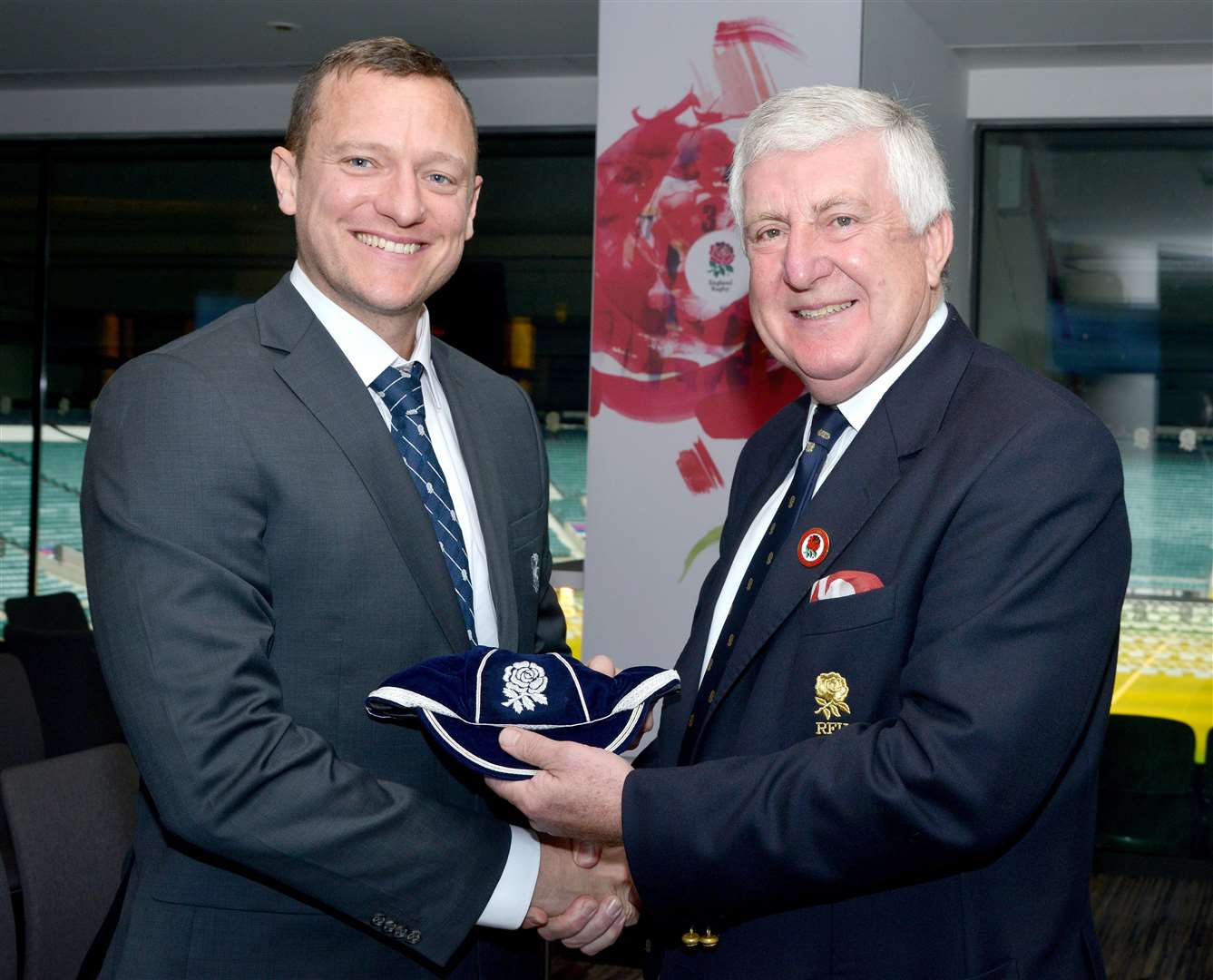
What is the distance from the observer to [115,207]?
7.18 m

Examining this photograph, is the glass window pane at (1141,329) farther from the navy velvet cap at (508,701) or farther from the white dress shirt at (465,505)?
the navy velvet cap at (508,701)

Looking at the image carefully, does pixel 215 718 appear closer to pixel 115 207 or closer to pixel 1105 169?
pixel 1105 169

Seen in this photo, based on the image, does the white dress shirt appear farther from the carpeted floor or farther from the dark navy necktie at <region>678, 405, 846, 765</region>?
the carpeted floor

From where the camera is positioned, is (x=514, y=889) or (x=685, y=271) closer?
(x=514, y=889)

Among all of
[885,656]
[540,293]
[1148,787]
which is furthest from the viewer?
[540,293]

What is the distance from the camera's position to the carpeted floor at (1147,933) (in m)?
4.60

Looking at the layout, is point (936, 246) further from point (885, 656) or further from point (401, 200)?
point (401, 200)

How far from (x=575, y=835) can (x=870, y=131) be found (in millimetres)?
991

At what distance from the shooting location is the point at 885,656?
1675 mm

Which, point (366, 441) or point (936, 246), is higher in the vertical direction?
point (936, 246)

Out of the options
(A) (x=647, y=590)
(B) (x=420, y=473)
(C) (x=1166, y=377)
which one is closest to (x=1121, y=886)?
(C) (x=1166, y=377)

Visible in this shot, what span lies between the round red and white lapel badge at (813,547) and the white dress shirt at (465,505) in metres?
0.47

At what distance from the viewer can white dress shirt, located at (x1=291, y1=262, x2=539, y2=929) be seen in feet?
6.16

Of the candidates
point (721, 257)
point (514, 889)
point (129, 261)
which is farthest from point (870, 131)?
point (129, 261)
